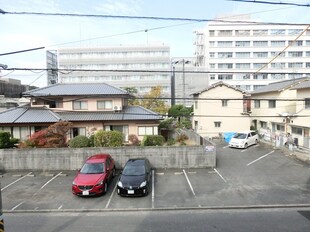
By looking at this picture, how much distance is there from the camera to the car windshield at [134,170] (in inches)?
539

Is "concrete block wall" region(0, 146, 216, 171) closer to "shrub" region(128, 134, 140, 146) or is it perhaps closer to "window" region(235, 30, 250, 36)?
"shrub" region(128, 134, 140, 146)

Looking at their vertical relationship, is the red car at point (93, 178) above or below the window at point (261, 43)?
below

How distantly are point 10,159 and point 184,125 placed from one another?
24005 mm

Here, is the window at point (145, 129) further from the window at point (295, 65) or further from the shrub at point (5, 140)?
the window at point (295, 65)

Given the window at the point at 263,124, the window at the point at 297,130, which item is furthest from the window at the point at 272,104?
the window at the point at 297,130

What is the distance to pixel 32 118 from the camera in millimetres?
22672

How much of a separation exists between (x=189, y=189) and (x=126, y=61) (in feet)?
181

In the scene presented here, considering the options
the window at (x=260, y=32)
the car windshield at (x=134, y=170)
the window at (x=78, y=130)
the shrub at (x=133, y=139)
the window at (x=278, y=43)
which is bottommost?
the car windshield at (x=134, y=170)

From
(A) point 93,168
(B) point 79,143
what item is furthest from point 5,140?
(A) point 93,168

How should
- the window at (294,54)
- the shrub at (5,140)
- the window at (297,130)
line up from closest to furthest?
the shrub at (5,140)
the window at (297,130)
the window at (294,54)

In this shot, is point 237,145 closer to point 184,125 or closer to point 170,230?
point 184,125

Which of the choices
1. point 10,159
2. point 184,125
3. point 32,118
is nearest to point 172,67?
point 184,125

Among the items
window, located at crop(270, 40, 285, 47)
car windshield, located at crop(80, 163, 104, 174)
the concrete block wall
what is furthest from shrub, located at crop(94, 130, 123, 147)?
window, located at crop(270, 40, 285, 47)

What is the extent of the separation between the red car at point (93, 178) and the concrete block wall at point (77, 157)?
3.16m
